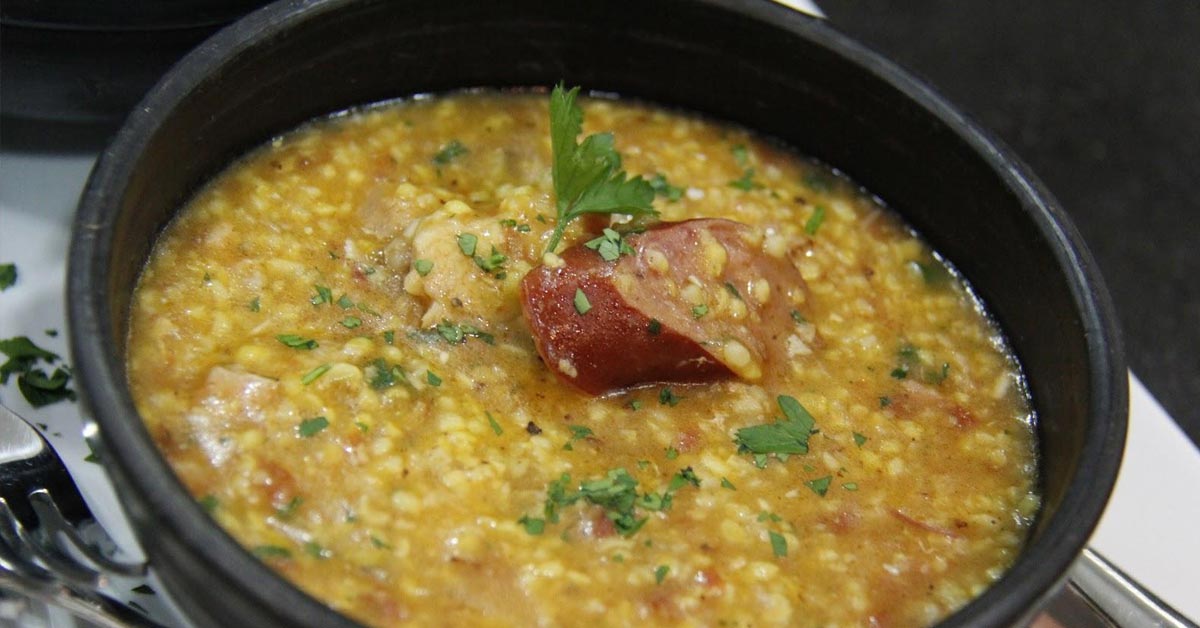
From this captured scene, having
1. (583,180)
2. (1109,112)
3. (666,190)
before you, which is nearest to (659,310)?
(583,180)

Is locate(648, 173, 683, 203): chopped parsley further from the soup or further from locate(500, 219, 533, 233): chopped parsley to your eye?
locate(500, 219, 533, 233): chopped parsley

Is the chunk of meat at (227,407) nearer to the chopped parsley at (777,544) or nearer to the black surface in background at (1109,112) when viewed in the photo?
the chopped parsley at (777,544)

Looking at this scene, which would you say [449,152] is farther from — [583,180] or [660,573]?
[660,573]

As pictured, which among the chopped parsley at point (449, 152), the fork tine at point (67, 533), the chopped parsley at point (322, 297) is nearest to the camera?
the fork tine at point (67, 533)

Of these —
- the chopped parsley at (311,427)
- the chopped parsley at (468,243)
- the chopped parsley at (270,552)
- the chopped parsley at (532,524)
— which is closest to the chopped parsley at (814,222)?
the chopped parsley at (468,243)

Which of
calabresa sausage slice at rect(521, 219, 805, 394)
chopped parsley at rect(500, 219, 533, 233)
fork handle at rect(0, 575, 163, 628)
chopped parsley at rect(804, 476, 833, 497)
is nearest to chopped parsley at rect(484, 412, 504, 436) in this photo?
calabresa sausage slice at rect(521, 219, 805, 394)

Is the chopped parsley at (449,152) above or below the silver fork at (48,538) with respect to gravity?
above
